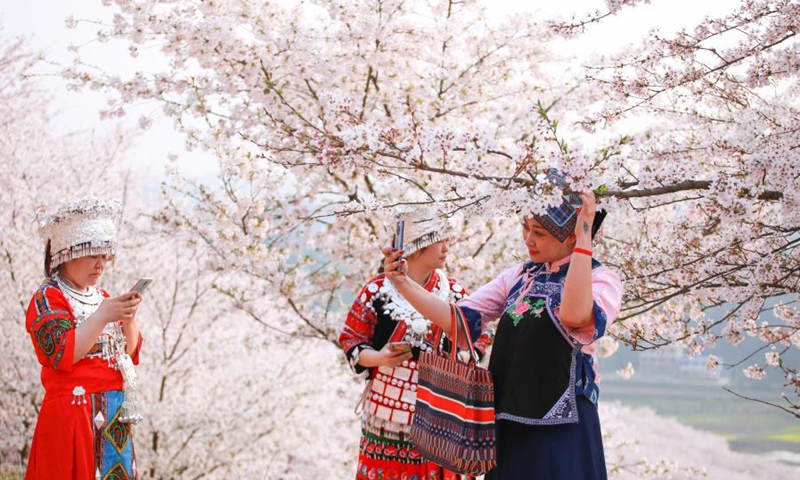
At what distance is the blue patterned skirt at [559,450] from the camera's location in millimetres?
2049

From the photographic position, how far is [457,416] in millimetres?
2098

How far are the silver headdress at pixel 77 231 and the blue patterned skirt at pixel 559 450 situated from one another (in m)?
1.74

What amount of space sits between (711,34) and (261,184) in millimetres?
3659

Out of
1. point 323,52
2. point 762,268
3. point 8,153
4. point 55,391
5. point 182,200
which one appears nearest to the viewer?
point 762,268

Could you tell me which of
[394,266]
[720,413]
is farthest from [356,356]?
[720,413]

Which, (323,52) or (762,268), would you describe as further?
(323,52)

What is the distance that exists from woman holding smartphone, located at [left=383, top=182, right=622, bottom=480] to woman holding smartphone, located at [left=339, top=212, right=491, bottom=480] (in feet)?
Answer: 2.38

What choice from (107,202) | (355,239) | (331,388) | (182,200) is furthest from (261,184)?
(331,388)

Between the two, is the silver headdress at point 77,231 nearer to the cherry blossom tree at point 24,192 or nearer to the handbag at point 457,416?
the handbag at point 457,416

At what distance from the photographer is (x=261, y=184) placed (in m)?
5.77

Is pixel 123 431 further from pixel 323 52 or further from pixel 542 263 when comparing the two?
pixel 323 52

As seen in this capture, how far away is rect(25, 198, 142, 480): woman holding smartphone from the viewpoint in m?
2.85

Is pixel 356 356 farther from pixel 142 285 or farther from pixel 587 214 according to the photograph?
pixel 587 214

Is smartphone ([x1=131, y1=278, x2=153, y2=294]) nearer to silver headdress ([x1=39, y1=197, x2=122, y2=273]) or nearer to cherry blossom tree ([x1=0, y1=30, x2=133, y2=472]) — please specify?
silver headdress ([x1=39, y1=197, x2=122, y2=273])
